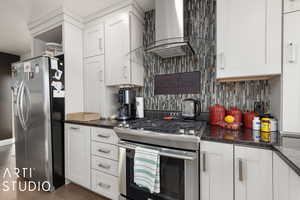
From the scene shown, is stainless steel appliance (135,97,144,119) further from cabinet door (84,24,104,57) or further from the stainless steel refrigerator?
the stainless steel refrigerator

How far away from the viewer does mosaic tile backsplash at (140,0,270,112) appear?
142 centimetres

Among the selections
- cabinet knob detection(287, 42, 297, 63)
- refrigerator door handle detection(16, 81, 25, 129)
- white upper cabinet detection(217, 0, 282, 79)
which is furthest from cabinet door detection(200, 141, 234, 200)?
refrigerator door handle detection(16, 81, 25, 129)

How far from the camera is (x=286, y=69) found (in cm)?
101

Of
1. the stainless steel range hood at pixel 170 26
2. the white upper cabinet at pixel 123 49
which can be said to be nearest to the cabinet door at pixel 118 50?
the white upper cabinet at pixel 123 49

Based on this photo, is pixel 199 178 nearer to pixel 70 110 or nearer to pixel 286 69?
pixel 286 69

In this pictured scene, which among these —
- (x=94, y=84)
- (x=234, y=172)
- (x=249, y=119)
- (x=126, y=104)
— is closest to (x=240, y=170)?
(x=234, y=172)

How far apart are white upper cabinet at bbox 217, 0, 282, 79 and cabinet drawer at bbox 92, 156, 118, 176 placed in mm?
1432

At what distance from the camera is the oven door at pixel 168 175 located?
1009 mm

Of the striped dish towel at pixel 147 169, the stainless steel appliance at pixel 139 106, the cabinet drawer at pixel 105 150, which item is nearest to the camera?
the striped dish towel at pixel 147 169

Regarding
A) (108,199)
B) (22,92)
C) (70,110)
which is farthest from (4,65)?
(108,199)

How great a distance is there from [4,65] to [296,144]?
5.67m

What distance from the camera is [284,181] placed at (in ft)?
2.41

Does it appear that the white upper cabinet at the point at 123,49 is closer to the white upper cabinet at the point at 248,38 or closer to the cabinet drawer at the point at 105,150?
the cabinet drawer at the point at 105,150

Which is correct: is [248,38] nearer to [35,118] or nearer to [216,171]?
[216,171]
